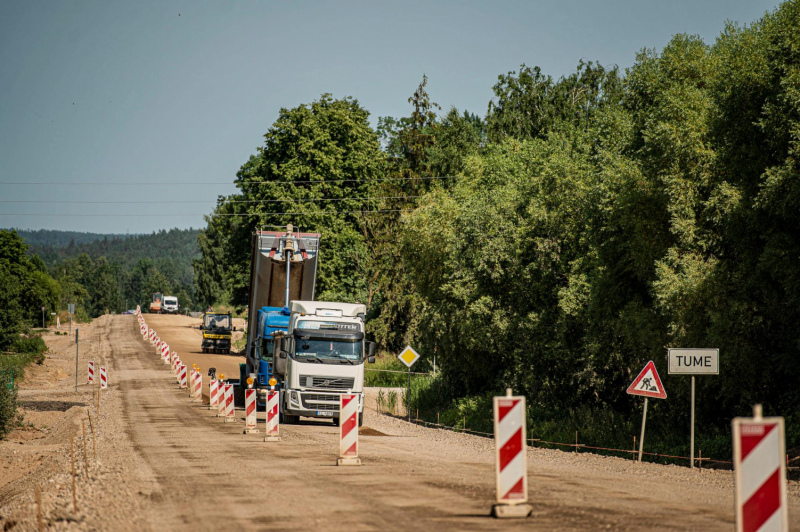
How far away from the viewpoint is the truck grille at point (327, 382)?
82.1 feet

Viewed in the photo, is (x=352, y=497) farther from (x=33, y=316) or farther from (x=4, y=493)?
(x=33, y=316)

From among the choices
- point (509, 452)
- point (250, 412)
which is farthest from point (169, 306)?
point (509, 452)

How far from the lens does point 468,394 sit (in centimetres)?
3728

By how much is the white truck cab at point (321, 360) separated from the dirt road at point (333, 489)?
9.75 feet

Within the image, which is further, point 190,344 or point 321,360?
point 190,344

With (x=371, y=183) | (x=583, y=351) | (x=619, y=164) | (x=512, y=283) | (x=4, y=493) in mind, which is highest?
(x=371, y=183)

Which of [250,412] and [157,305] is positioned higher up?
[157,305]

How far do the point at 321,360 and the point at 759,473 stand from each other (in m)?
19.5

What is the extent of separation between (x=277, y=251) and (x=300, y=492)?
A: 1882 centimetres

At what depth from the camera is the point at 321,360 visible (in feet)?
82.3

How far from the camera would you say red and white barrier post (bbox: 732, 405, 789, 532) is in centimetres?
629

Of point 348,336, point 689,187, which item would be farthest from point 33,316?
point 689,187

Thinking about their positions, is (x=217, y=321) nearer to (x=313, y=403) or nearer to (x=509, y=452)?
(x=313, y=403)

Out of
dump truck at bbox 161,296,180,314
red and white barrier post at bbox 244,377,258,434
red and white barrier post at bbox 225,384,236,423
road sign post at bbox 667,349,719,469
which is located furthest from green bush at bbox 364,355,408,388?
dump truck at bbox 161,296,180,314
